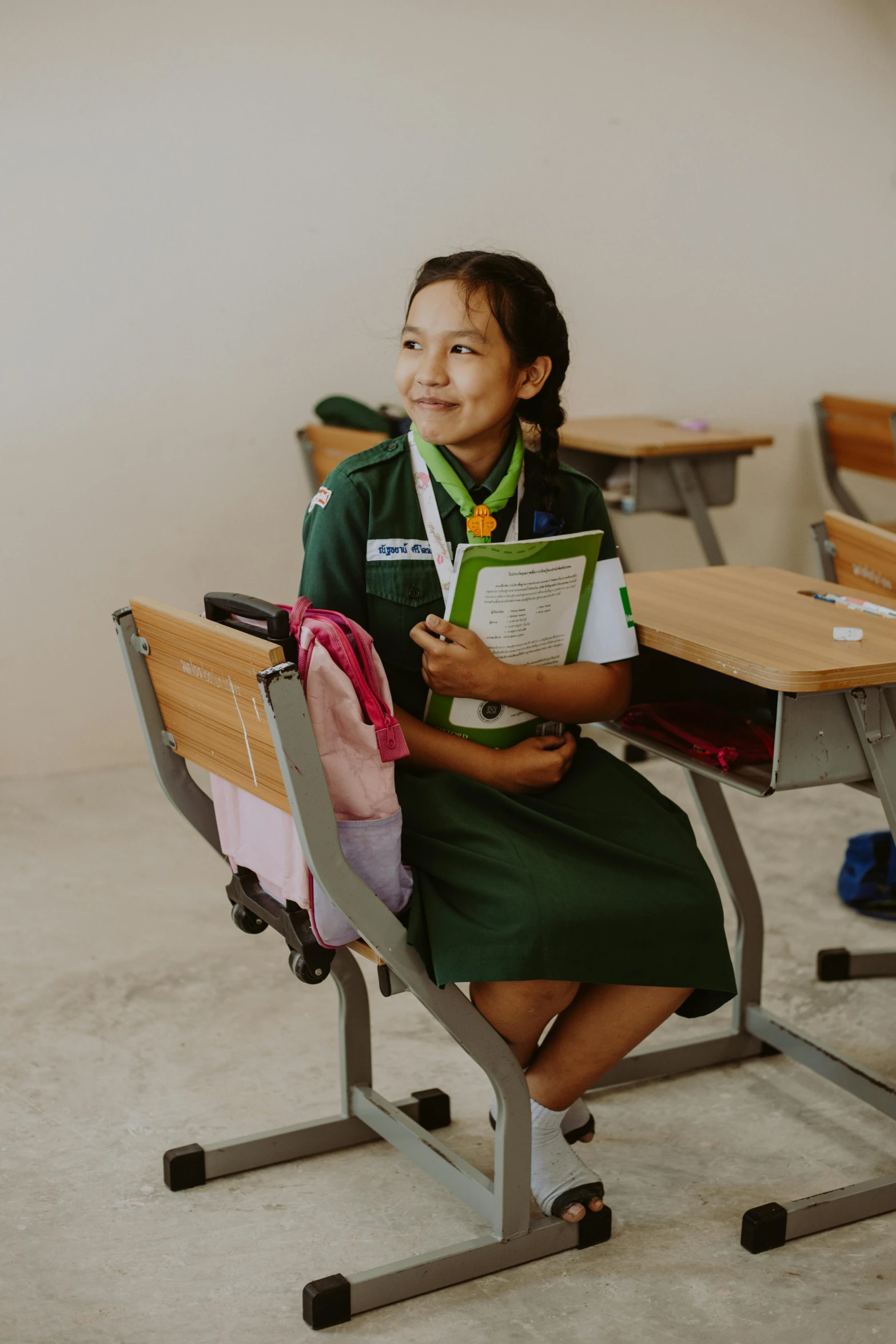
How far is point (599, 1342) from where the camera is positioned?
153cm

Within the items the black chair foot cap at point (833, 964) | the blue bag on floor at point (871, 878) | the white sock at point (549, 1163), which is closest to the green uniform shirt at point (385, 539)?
the white sock at point (549, 1163)

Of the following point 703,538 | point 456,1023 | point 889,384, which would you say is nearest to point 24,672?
point 703,538

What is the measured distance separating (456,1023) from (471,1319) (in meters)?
0.34

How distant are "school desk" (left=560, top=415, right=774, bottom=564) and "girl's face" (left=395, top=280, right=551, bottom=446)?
1.95m

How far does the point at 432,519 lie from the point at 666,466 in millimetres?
2148

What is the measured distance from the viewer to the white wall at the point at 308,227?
3.45 m

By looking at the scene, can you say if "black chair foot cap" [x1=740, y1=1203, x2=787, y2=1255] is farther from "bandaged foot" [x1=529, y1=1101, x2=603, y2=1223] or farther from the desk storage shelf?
the desk storage shelf

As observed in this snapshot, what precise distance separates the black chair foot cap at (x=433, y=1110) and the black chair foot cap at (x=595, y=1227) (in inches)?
13.4

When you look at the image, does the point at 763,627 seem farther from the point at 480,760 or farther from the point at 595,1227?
the point at 595,1227

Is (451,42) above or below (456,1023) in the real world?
above

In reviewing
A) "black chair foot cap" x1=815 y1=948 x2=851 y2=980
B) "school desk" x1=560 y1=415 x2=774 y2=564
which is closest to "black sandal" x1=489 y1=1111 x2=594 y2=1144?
"black chair foot cap" x1=815 y1=948 x2=851 y2=980

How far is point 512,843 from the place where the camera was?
1549mm

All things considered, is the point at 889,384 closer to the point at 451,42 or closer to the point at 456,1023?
the point at 451,42

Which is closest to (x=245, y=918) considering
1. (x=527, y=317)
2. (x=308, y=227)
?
(x=527, y=317)
